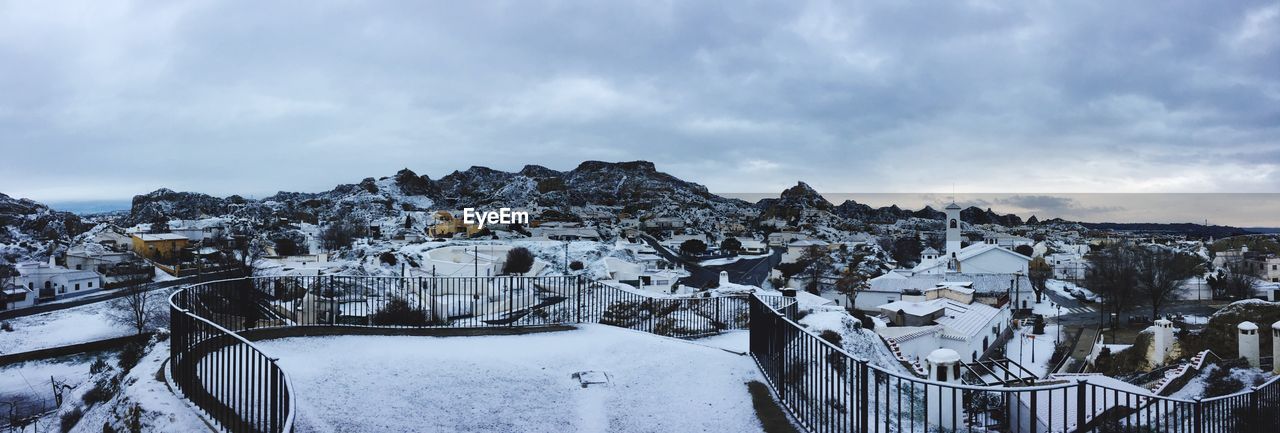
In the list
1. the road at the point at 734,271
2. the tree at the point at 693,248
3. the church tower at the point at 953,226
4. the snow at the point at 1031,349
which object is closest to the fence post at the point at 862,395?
the snow at the point at 1031,349

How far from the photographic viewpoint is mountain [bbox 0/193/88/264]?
180ft

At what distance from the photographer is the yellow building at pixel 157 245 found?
57.9m

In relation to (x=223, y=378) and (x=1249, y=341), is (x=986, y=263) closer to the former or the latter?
(x=1249, y=341)

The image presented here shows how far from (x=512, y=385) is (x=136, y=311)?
32444 millimetres

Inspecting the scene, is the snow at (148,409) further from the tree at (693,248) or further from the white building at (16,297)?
the tree at (693,248)

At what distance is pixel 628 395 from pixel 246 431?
3.47 m

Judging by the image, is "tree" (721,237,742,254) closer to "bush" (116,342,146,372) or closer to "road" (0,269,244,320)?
"road" (0,269,244,320)

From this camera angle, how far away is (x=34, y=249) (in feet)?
189

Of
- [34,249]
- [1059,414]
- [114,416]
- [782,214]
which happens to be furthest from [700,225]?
[114,416]

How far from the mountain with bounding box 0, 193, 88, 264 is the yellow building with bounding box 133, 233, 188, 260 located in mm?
5836

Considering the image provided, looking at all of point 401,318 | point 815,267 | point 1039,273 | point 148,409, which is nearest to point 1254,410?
point 148,409

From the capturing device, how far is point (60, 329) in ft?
103

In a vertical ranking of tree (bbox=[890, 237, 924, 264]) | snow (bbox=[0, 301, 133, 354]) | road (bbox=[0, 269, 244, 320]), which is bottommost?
snow (bbox=[0, 301, 133, 354])

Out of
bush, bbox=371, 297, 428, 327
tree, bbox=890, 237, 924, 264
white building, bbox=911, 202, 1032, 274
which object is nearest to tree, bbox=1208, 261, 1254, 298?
white building, bbox=911, 202, 1032, 274
